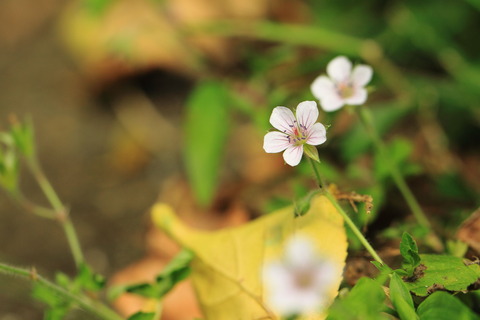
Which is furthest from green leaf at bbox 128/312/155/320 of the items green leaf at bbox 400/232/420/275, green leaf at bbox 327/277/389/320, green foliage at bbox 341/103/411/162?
green foliage at bbox 341/103/411/162

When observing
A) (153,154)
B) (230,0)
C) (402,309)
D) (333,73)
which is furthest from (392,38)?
(402,309)

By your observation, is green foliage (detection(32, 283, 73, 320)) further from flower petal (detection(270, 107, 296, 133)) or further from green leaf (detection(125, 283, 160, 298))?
flower petal (detection(270, 107, 296, 133))

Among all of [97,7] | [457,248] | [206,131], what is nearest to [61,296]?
[457,248]

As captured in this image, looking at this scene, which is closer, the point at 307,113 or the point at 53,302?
the point at 307,113

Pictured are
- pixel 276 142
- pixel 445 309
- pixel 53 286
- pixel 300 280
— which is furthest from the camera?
pixel 53 286

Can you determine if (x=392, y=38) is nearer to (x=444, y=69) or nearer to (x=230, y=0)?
(x=444, y=69)

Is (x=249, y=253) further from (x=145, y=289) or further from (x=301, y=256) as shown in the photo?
(x=301, y=256)

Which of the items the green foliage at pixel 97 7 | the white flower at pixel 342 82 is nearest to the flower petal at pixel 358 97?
the white flower at pixel 342 82
